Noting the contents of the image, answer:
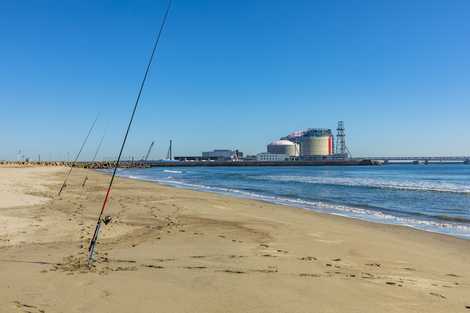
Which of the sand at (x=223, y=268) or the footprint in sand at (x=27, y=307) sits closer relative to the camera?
the footprint in sand at (x=27, y=307)

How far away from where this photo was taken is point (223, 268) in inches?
248

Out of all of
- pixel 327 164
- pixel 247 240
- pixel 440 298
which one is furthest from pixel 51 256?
pixel 327 164

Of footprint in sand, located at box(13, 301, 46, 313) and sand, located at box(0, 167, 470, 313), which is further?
sand, located at box(0, 167, 470, 313)

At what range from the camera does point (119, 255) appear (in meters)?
7.01

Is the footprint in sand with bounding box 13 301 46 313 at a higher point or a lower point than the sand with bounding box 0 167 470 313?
higher

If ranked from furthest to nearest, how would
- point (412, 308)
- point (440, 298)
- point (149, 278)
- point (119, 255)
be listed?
point (119, 255)
point (149, 278)
point (440, 298)
point (412, 308)

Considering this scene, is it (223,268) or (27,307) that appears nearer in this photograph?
(27,307)

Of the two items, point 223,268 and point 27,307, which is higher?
point 27,307

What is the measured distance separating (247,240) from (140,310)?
5.16 meters

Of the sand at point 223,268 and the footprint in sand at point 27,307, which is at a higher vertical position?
the footprint in sand at point 27,307

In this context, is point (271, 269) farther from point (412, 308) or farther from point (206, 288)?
point (412, 308)

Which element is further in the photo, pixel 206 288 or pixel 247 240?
pixel 247 240

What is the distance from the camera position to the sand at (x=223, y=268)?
184 inches

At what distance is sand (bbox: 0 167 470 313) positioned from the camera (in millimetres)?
4664
